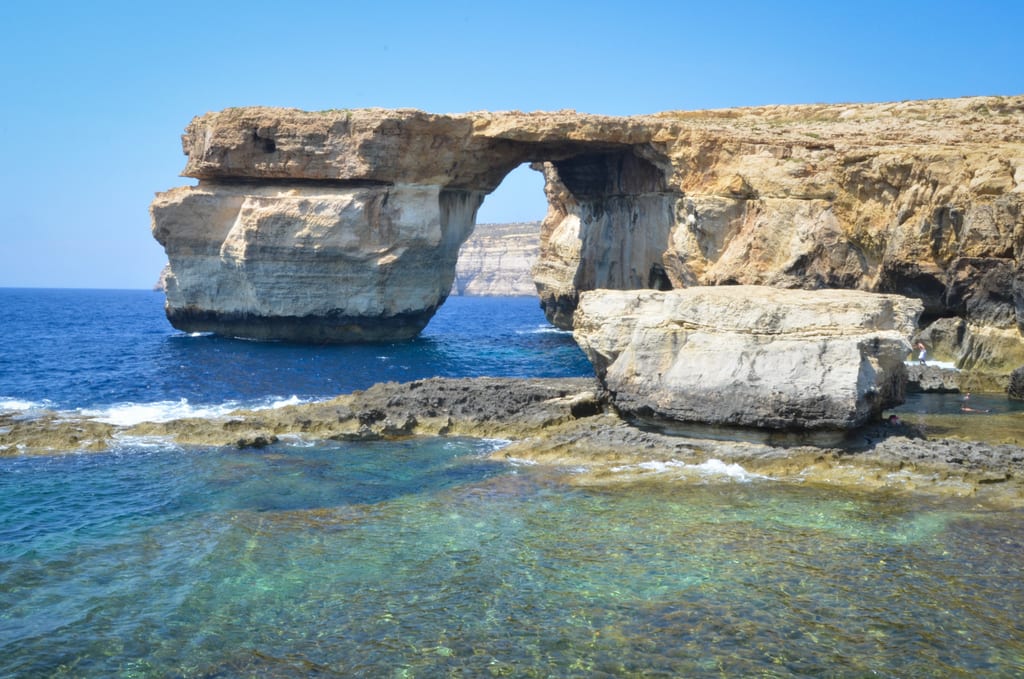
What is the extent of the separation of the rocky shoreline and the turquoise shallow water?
1.09 metres

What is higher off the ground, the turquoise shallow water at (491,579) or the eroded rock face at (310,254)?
the eroded rock face at (310,254)

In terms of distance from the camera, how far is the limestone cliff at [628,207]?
27688 millimetres

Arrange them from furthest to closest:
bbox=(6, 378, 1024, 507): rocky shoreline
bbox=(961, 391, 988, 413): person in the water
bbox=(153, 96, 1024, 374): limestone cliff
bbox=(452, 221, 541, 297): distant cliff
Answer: bbox=(452, 221, 541, 297): distant cliff
bbox=(153, 96, 1024, 374): limestone cliff
bbox=(961, 391, 988, 413): person in the water
bbox=(6, 378, 1024, 507): rocky shoreline

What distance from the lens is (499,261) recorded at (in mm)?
153250

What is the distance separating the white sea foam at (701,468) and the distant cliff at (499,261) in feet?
423

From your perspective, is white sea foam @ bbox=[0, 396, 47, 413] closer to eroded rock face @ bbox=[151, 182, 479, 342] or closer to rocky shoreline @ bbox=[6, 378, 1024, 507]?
rocky shoreline @ bbox=[6, 378, 1024, 507]

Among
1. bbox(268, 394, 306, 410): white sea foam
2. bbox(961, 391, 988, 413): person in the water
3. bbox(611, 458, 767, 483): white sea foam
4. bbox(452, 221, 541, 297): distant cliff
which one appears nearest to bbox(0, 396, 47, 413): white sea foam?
bbox(268, 394, 306, 410): white sea foam

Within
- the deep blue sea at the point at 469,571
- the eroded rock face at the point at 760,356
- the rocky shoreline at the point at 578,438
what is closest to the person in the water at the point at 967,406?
the rocky shoreline at the point at 578,438

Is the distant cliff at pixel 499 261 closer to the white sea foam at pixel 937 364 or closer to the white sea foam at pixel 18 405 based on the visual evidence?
the white sea foam at pixel 937 364

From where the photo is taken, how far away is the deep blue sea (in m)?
9.03

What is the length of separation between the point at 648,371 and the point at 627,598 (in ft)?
25.5

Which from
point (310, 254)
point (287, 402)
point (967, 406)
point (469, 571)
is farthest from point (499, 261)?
point (469, 571)

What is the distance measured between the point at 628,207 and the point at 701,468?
84.7ft

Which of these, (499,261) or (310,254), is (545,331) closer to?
(310,254)
